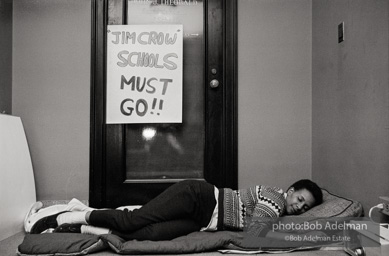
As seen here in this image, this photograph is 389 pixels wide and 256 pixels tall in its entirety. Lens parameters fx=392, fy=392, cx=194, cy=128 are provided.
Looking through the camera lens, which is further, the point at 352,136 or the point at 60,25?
the point at 60,25

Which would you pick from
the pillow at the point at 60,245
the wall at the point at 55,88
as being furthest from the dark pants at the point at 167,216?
the wall at the point at 55,88

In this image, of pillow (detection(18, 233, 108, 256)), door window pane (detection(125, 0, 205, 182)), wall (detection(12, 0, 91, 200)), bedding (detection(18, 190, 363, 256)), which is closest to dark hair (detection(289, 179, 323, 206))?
bedding (detection(18, 190, 363, 256))

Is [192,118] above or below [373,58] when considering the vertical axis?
below

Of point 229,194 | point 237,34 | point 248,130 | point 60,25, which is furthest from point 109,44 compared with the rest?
point 229,194

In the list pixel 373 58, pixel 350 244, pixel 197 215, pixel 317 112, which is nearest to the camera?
pixel 350 244

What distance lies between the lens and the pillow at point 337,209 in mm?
1789

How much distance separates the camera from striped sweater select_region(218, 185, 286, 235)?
6.20 feet

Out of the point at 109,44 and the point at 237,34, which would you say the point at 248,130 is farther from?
the point at 109,44

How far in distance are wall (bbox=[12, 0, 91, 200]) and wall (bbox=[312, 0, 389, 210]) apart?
1463 millimetres

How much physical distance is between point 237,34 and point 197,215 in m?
1.24

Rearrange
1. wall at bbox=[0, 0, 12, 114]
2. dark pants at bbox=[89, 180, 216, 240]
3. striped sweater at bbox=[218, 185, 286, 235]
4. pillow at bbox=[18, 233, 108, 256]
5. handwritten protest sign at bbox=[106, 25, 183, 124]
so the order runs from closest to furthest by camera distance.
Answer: pillow at bbox=[18, 233, 108, 256] < dark pants at bbox=[89, 180, 216, 240] < striped sweater at bbox=[218, 185, 286, 235] < wall at bbox=[0, 0, 12, 114] < handwritten protest sign at bbox=[106, 25, 183, 124]

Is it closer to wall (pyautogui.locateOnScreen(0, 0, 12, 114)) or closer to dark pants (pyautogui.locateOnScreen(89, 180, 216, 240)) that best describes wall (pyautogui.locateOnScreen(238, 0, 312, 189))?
dark pants (pyautogui.locateOnScreen(89, 180, 216, 240))

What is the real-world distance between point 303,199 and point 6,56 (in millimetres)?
1963

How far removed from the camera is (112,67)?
2.51 m
